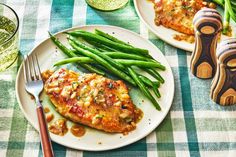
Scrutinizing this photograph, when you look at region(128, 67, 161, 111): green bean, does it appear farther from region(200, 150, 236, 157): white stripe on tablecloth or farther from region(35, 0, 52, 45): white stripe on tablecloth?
region(35, 0, 52, 45): white stripe on tablecloth

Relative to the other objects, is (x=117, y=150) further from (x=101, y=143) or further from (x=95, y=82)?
(x=95, y=82)

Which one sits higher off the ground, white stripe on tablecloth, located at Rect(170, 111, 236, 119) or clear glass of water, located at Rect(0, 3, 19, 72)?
clear glass of water, located at Rect(0, 3, 19, 72)

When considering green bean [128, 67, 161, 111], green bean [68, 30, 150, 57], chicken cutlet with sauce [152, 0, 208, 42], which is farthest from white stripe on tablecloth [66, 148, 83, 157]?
chicken cutlet with sauce [152, 0, 208, 42]

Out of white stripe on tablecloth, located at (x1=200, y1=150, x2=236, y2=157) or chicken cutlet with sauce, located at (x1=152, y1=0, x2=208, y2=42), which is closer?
white stripe on tablecloth, located at (x1=200, y1=150, x2=236, y2=157)

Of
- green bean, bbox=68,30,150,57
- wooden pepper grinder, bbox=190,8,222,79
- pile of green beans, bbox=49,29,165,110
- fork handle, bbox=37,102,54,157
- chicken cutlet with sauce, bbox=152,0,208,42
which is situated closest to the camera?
fork handle, bbox=37,102,54,157

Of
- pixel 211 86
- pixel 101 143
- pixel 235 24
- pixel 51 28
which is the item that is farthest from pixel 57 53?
pixel 235 24
